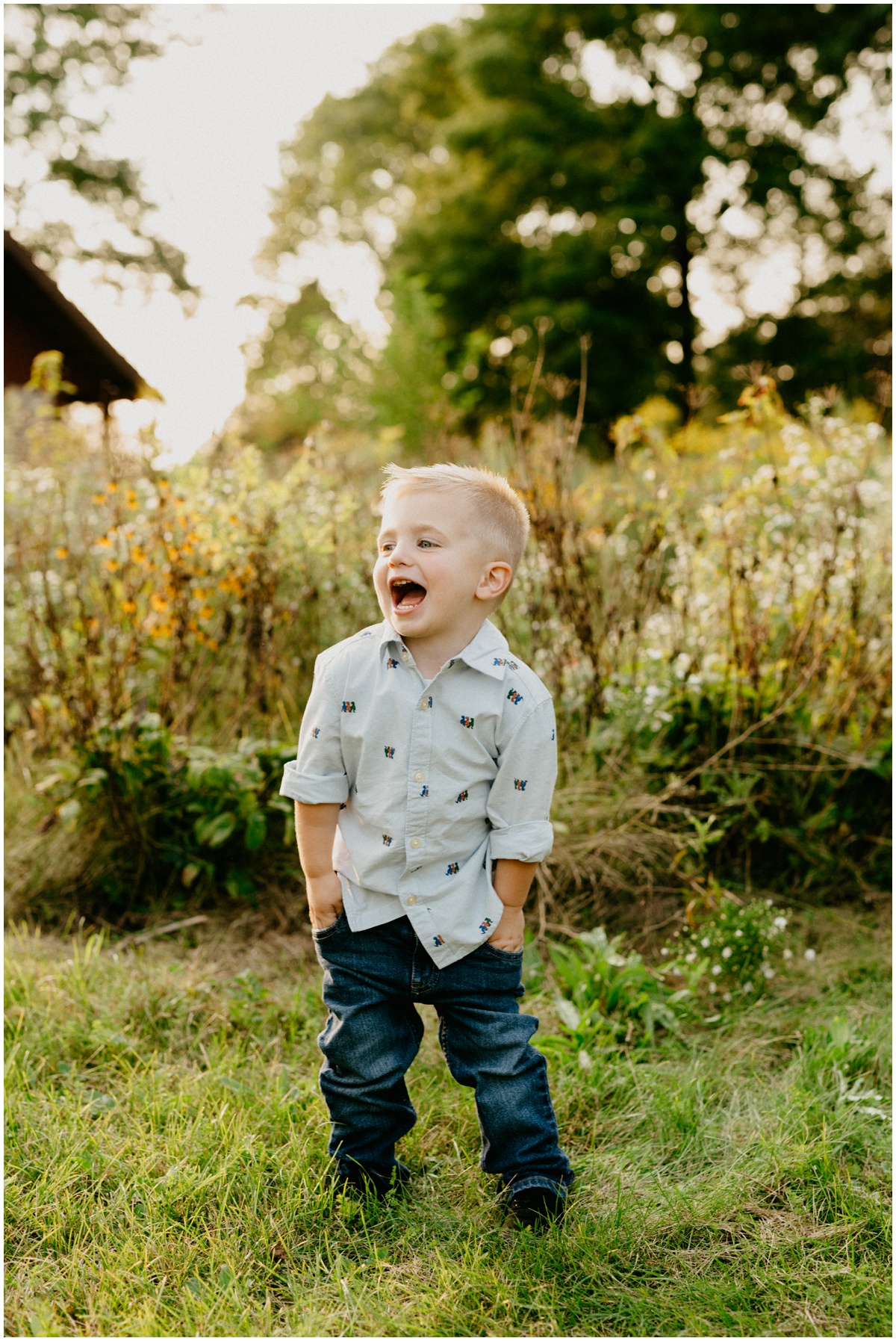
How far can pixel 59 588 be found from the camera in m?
4.09

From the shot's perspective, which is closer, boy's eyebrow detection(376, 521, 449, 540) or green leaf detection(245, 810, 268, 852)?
boy's eyebrow detection(376, 521, 449, 540)

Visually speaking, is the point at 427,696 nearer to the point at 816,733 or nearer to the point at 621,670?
the point at 621,670

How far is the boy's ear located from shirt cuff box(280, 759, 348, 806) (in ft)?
1.48

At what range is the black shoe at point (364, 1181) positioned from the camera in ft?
6.30

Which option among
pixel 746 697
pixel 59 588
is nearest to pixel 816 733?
pixel 746 697

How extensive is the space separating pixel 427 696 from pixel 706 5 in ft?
68.1

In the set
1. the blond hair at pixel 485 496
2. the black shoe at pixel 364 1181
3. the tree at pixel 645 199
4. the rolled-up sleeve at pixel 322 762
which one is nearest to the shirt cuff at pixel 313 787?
the rolled-up sleeve at pixel 322 762

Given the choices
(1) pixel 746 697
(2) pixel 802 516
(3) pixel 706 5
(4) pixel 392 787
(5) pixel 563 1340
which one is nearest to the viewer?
(5) pixel 563 1340

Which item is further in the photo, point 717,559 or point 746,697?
Result: point 717,559

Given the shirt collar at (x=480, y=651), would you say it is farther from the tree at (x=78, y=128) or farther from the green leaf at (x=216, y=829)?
the tree at (x=78, y=128)

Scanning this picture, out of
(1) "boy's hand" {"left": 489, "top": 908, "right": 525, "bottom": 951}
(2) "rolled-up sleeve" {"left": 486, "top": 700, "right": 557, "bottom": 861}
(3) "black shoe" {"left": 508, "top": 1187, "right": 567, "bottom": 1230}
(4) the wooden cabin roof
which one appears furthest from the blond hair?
(4) the wooden cabin roof

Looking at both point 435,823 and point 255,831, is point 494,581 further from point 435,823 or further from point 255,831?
point 255,831

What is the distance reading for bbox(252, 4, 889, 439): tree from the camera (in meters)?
17.8

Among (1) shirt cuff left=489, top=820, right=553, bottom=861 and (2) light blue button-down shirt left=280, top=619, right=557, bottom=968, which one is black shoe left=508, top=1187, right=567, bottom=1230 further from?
(1) shirt cuff left=489, top=820, right=553, bottom=861
